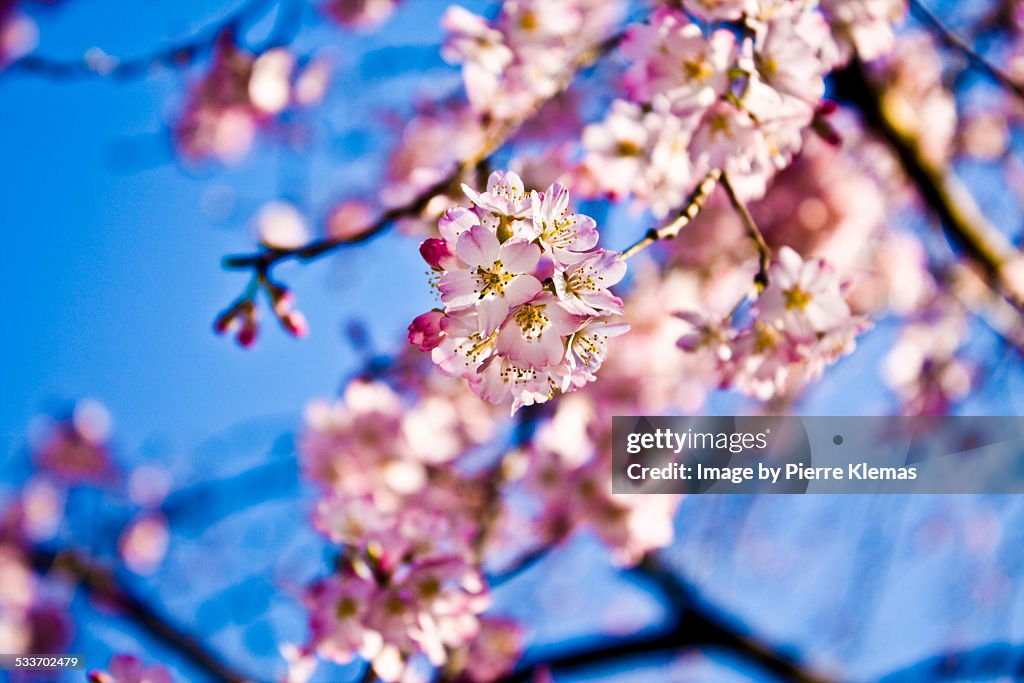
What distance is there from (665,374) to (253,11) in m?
1.93

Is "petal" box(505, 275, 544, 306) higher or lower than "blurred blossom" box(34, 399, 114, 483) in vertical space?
higher

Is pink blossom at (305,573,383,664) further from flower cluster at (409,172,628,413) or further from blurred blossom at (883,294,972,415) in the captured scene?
blurred blossom at (883,294,972,415)

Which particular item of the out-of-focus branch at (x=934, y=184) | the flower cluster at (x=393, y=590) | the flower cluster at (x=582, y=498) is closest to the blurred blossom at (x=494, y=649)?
the flower cluster at (x=582, y=498)

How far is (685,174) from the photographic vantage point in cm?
128

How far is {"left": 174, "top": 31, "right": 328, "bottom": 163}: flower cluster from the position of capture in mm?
3055

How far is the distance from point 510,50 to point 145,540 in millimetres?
4008

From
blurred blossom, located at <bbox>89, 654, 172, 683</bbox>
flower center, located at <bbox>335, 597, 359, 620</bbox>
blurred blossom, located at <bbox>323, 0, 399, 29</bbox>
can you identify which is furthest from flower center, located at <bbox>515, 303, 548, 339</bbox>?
blurred blossom, located at <bbox>323, 0, 399, 29</bbox>

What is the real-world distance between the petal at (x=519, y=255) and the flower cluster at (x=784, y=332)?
1.64ft

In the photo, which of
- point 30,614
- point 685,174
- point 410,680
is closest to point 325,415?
point 410,680

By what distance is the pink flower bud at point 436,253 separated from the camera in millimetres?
757

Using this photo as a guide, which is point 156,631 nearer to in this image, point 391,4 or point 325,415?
point 325,415

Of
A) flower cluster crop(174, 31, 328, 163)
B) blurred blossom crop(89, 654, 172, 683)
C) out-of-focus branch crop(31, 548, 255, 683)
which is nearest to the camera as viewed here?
blurred blossom crop(89, 654, 172, 683)

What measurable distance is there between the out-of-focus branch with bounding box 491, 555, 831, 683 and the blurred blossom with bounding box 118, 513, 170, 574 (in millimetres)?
3051

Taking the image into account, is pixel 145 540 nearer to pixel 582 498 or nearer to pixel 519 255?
pixel 582 498
